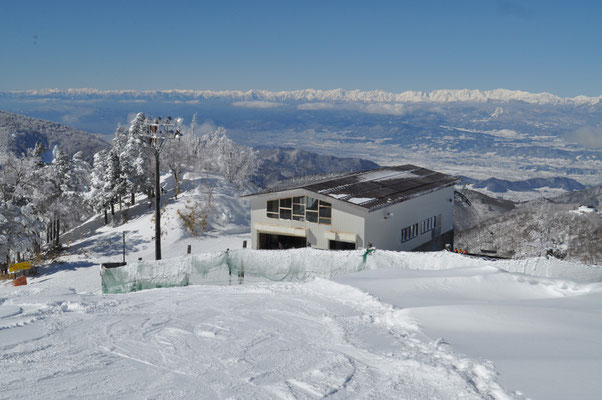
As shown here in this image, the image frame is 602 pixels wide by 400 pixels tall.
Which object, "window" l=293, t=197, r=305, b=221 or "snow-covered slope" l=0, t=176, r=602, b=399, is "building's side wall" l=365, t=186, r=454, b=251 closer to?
"window" l=293, t=197, r=305, b=221

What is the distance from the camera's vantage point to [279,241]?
2694 cm

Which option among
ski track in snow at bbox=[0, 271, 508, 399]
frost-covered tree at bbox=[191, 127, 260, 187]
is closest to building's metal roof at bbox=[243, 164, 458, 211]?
ski track in snow at bbox=[0, 271, 508, 399]

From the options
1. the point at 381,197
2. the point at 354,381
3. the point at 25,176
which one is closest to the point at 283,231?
the point at 381,197

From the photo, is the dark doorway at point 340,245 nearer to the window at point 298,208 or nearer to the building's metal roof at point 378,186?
the window at point 298,208

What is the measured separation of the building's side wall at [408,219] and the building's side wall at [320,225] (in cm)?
55

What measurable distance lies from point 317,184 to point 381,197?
3870mm

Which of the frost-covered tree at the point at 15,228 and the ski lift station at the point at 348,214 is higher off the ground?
the ski lift station at the point at 348,214

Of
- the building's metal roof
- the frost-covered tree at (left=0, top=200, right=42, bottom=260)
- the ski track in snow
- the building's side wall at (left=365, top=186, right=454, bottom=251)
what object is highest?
the building's metal roof

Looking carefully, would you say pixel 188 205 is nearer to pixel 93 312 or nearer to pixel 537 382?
pixel 93 312

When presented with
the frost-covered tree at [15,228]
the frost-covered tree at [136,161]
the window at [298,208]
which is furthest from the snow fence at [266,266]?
the frost-covered tree at [136,161]

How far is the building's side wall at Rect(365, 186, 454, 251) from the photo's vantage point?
24219 millimetres

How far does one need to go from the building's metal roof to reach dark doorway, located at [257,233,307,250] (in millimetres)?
2773

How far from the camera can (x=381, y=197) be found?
2506cm

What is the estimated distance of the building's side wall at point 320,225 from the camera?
23641 millimetres
